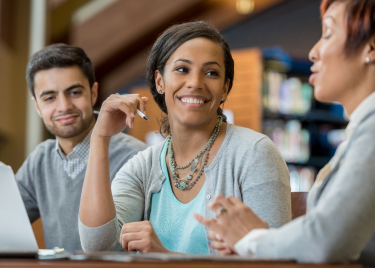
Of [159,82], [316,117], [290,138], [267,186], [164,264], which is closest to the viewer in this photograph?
[164,264]

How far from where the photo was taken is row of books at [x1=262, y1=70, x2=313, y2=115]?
4711mm

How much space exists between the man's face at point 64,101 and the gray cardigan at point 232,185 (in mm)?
600

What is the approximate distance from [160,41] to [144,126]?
12.7 ft

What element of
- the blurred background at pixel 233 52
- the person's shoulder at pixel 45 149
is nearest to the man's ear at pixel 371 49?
the person's shoulder at pixel 45 149

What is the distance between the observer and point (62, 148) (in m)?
2.12

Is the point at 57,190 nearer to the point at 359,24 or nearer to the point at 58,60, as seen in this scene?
the point at 58,60

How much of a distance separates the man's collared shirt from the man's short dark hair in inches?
13.5

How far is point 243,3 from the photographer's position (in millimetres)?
5367

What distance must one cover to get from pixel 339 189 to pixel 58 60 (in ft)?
5.46

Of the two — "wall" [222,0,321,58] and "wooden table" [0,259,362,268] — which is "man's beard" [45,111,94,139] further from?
"wall" [222,0,321,58]

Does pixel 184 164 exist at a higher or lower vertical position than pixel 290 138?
lower

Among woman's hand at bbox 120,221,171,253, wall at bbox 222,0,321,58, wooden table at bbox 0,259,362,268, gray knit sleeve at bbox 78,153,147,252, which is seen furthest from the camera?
wall at bbox 222,0,321,58

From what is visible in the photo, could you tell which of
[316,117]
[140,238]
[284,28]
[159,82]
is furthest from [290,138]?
[140,238]

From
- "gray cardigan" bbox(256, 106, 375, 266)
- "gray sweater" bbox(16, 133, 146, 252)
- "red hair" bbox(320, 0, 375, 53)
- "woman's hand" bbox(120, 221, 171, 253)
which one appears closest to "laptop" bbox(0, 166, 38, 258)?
"woman's hand" bbox(120, 221, 171, 253)
